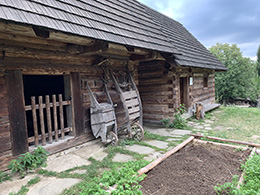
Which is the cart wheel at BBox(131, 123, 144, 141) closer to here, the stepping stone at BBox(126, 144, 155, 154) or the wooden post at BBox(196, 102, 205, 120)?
the stepping stone at BBox(126, 144, 155, 154)

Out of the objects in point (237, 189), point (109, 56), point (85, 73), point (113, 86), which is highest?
point (109, 56)

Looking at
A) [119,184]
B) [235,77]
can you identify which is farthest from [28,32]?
[235,77]

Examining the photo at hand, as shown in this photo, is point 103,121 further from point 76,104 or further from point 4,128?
point 4,128

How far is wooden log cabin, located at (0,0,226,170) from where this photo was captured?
2.71 metres

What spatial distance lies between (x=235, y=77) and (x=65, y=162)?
73.1 ft

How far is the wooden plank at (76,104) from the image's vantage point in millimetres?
3988

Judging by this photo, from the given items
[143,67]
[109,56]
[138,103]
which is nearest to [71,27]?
[109,56]

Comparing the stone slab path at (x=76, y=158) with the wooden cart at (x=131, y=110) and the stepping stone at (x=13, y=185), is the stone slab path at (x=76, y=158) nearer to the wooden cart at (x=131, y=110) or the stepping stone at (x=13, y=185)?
the stepping stone at (x=13, y=185)

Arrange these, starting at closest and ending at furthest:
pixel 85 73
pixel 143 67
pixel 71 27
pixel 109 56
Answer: pixel 71 27 → pixel 85 73 → pixel 109 56 → pixel 143 67

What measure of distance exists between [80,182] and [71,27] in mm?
2455

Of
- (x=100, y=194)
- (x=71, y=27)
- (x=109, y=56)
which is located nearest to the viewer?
(x=100, y=194)

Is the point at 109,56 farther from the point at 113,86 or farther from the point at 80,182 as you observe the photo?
the point at 80,182

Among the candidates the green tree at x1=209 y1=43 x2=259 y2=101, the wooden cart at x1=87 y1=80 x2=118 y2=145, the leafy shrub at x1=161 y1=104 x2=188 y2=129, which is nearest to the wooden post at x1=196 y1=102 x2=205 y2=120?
the leafy shrub at x1=161 y1=104 x2=188 y2=129

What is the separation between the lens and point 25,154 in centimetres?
302
